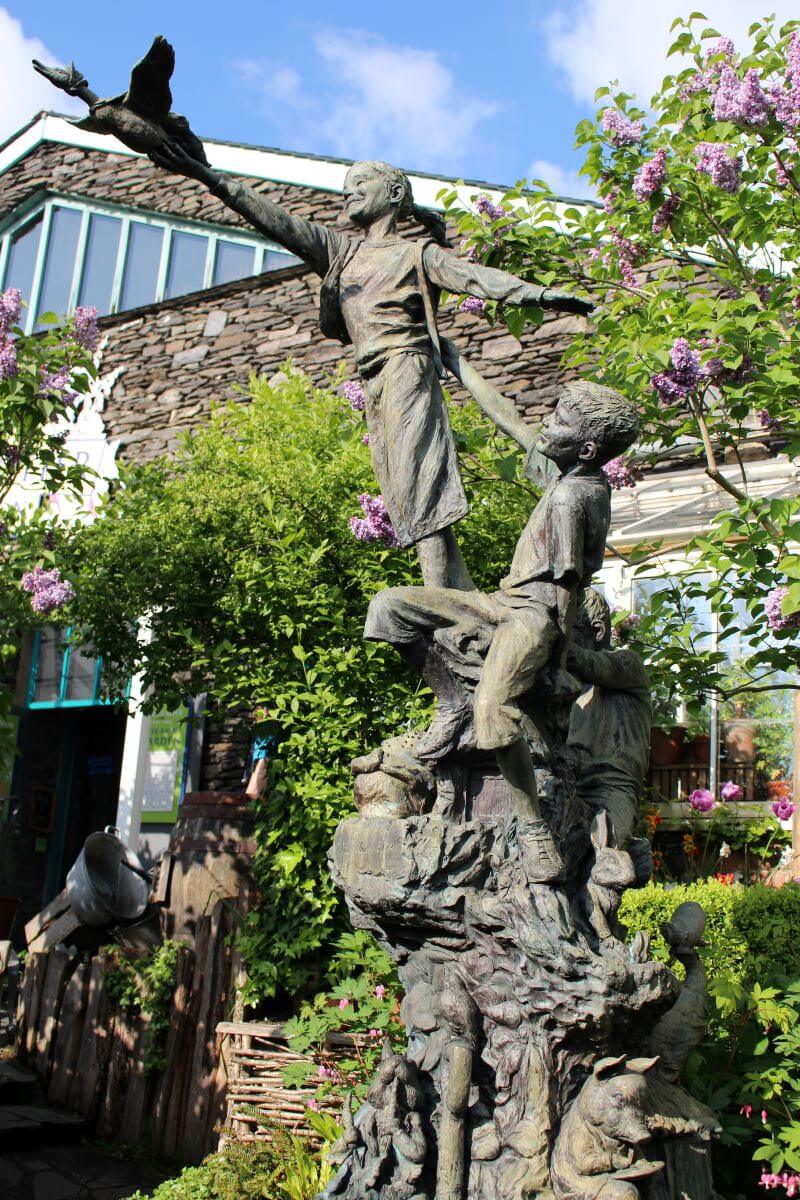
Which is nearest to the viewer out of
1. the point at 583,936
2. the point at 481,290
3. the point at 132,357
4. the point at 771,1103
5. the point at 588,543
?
the point at 583,936

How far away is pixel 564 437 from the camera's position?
372cm

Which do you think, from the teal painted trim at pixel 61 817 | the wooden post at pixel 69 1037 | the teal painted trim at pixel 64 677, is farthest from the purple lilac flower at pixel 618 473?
the teal painted trim at pixel 61 817

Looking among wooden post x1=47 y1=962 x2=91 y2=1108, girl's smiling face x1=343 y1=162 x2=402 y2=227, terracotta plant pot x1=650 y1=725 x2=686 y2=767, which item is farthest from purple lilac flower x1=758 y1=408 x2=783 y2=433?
wooden post x1=47 y1=962 x2=91 y2=1108

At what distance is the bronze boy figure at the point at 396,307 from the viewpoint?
409 cm

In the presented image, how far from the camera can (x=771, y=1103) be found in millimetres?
4750

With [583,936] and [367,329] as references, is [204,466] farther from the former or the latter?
[583,936]

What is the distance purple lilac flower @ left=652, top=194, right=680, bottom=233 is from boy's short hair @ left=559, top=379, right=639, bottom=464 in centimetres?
233

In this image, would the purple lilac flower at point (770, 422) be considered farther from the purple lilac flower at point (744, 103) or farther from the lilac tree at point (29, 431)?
the lilac tree at point (29, 431)

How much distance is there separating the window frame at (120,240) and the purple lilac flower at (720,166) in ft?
30.7

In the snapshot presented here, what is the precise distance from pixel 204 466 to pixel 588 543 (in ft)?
18.0

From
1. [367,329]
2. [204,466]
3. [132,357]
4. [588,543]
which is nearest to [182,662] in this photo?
[204,466]

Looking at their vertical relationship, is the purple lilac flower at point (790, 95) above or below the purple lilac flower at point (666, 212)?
above

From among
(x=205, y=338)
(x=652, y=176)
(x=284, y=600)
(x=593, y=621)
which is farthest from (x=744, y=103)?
(x=205, y=338)

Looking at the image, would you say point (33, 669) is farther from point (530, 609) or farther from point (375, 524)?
point (530, 609)
